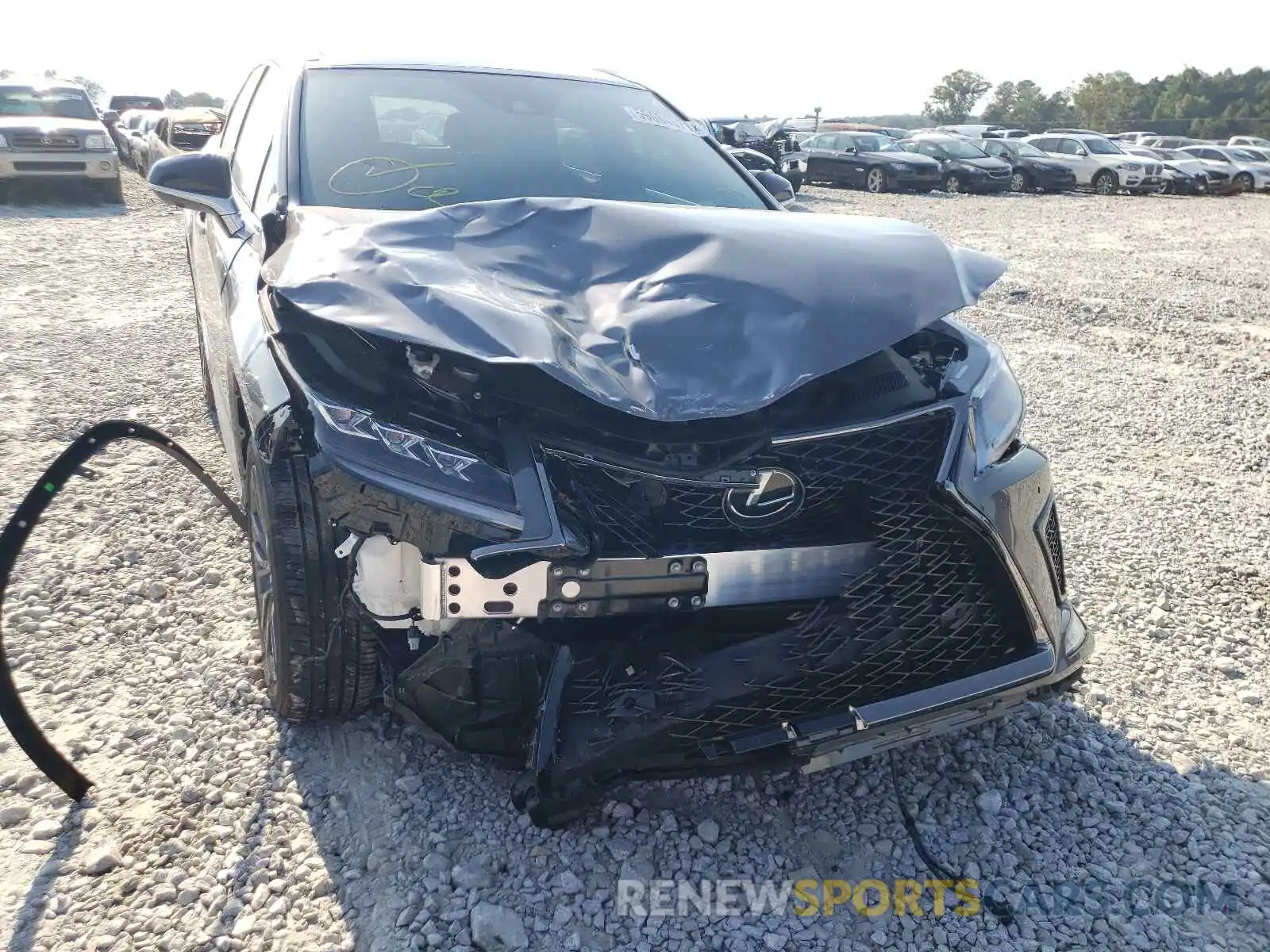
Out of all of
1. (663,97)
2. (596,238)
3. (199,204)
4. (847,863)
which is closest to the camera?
(847,863)

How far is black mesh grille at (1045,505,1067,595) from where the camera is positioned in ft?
7.54

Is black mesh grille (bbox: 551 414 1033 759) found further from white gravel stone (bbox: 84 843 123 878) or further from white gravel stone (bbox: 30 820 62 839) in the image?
white gravel stone (bbox: 30 820 62 839)

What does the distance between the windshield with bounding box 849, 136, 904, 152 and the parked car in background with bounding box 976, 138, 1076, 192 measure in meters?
2.26

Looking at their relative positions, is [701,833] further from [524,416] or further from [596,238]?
[596,238]

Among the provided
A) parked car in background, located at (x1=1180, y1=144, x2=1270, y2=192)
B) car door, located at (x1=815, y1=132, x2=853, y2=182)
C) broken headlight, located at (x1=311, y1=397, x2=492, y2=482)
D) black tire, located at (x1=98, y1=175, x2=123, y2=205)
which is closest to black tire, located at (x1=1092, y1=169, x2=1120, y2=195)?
parked car in background, located at (x1=1180, y1=144, x2=1270, y2=192)

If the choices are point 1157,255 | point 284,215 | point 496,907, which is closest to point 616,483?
point 496,907

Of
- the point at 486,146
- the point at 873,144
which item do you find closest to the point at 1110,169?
the point at 873,144

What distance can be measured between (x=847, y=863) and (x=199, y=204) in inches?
112

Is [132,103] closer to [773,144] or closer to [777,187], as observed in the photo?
[773,144]

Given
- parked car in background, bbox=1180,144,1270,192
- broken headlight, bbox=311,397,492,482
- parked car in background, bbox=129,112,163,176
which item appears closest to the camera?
broken headlight, bbox=311,397,492,482

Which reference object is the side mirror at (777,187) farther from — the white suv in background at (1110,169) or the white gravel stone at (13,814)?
the white suv in background at (1110,169)

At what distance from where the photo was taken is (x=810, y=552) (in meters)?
2.00

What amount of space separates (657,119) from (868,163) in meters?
19.0

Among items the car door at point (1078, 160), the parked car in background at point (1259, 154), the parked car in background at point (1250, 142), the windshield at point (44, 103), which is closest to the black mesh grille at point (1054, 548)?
the windshield at point (44, 103)
